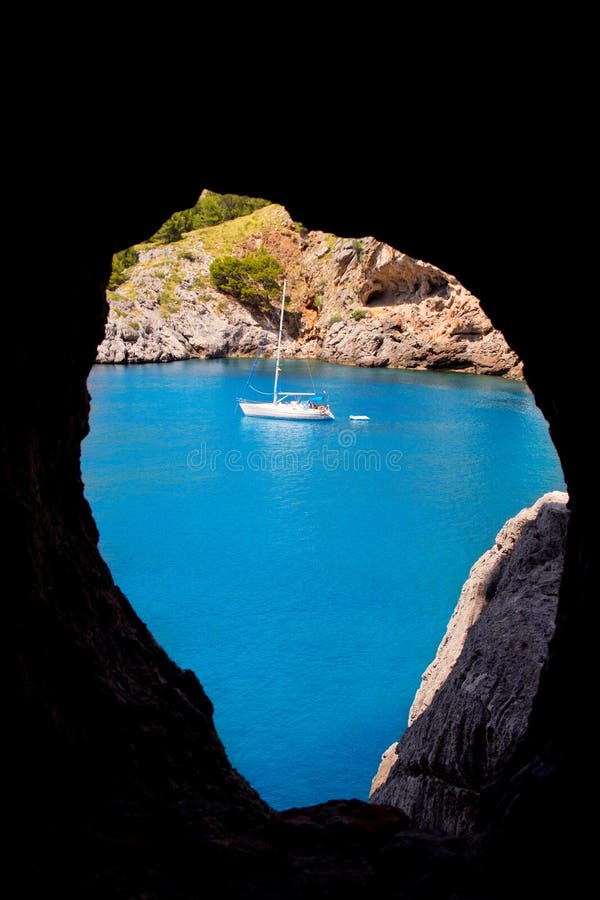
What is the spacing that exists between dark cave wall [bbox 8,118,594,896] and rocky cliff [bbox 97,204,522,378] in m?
51.9

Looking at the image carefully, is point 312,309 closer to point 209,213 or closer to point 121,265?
point 209,213

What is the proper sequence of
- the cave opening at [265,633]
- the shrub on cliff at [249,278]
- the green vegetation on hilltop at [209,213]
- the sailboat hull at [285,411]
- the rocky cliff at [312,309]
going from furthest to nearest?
the green vegetation on hilltop at [209,213]
the shrub on cliff at [249,278]
the rocky cliff at [312,309]
the sailboat hull at [285,411]
the cave opening at [265,633]

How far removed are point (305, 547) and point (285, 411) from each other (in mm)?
17897

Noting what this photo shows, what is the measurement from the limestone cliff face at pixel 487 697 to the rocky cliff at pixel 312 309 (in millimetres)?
48405

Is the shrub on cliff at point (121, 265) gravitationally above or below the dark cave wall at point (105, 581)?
above

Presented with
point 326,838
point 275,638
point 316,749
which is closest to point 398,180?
point 326,838

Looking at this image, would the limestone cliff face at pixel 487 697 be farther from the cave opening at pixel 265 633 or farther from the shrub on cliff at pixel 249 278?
the shrub on cliff at pixel 249 278

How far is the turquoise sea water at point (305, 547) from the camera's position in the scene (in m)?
12.5

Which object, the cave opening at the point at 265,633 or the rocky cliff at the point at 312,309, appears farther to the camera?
the rocky cliff at the point at 312,309

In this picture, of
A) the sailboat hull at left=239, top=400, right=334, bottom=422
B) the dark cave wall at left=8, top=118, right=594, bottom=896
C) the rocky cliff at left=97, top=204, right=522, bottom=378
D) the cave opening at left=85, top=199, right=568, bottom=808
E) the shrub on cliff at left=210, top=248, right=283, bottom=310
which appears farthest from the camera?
the shrub on cliff at left=210, top=248, right=283, bottom=310

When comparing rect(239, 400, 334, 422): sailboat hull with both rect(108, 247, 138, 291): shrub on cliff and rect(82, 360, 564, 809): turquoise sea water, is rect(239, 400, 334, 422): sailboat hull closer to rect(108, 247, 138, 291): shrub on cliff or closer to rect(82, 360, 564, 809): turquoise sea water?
rect(82, 360, 564, 809): turquoise sea water

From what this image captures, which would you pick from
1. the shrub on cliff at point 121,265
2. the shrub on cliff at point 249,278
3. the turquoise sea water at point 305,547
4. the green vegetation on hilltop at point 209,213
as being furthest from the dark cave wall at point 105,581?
the green vegetation on hilltop at point 209,213

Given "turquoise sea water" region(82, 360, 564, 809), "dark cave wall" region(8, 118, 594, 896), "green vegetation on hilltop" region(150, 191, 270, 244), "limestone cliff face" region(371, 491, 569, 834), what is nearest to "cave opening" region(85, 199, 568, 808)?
"turquoise sea water" region(82, 360, 564, 809)

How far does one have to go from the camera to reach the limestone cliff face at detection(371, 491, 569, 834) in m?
5.93
